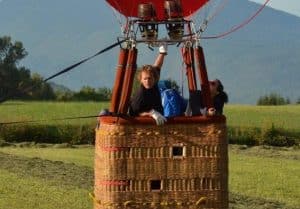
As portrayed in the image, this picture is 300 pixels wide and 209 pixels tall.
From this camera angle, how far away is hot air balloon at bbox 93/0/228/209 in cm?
511

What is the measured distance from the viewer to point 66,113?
3105 centimetres

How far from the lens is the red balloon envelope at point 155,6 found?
5.41 meters

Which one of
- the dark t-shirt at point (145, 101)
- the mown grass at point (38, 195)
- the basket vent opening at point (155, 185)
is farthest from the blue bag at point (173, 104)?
the mown grass at point (38, 195)

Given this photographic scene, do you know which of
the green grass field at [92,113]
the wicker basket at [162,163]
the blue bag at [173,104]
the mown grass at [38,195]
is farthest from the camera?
the green grass field at [92,113]

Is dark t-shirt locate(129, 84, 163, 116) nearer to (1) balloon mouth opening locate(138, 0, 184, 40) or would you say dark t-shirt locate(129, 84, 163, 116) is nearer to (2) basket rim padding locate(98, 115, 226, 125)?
(2) basket rim padding locate(98, 115, 226, 125)

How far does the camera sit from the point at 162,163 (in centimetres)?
514

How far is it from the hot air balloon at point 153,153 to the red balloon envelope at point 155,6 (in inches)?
4.7

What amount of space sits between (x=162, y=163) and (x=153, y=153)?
0.08 meters

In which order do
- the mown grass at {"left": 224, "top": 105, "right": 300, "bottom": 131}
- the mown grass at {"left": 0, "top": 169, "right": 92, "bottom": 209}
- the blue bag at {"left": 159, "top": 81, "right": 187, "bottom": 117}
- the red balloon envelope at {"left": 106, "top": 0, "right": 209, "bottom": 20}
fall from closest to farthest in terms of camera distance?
the red balloon envelope at {"left": 106, "top": 0, "right": 209, "bottom": 20}
the blue bag at {"left": 159, "top": 81, "right": 187, "bottom": 117}
the mown grass at {"left": 0, "top": 169, "right": 92, "bottom": 209}
the mown grass at {"left": 224, "top": 105, "right": 300, "bottom": 131}

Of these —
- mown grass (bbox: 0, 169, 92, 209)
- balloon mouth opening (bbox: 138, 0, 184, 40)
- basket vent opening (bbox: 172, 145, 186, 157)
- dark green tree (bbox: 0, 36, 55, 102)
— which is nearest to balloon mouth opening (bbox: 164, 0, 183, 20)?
balloon mouth opening (bbox: 138, 0, 184, 40)

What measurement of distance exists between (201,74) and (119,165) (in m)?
0.79

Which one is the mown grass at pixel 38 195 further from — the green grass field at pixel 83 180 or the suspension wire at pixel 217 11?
the suspension wire at pixel 217 11

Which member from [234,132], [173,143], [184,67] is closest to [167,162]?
[173,143]

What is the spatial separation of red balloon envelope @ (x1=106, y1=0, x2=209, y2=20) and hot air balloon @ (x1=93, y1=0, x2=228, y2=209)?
12cm
